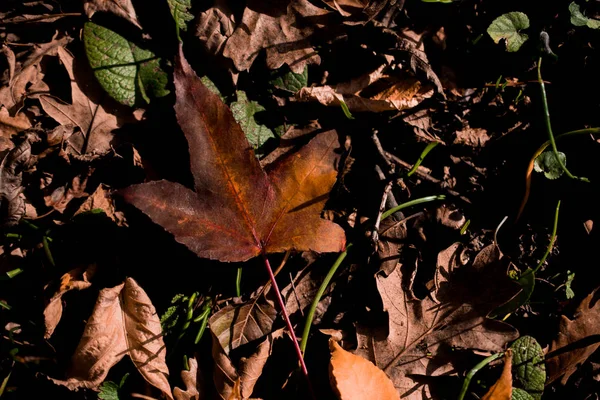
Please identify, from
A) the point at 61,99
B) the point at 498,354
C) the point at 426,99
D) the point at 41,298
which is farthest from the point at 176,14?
Result: the point at 498,354

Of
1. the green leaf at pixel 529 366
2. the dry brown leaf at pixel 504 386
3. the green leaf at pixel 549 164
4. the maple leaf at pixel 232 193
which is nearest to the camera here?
the maple leaf at pixel 232 193

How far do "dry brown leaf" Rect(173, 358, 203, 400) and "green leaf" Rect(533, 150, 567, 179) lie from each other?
5.01 ft

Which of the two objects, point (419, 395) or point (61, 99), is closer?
point (419, 395)

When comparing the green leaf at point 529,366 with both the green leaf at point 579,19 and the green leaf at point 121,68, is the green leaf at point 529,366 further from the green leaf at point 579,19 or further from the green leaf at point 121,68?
the green leaf at point 121,68

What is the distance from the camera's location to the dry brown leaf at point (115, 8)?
5.70 feet

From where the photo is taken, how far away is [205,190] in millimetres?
1479

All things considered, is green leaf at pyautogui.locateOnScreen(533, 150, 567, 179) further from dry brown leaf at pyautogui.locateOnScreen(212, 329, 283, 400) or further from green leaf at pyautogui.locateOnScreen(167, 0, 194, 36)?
green leaf at pyautogui.locateOnScreen(167, 0, 194, 36)

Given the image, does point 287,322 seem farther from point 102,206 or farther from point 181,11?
point 181,11

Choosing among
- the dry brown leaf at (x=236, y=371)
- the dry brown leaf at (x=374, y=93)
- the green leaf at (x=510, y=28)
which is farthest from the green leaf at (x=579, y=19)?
the dry brown leaf at (x=236, y=371)

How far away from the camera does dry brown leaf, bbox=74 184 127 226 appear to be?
5.65 feet

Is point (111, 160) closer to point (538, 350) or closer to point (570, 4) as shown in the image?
point (538, 350)

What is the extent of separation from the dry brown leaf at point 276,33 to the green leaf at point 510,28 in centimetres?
68

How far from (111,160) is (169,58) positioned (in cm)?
46

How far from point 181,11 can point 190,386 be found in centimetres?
140
